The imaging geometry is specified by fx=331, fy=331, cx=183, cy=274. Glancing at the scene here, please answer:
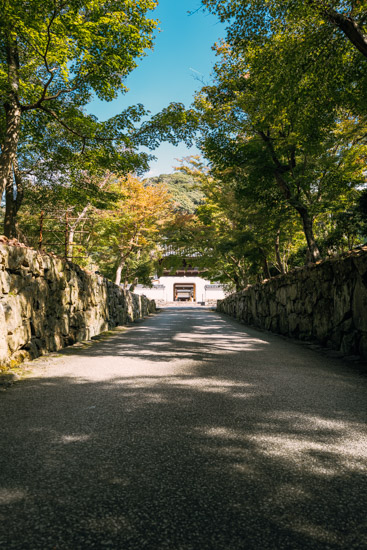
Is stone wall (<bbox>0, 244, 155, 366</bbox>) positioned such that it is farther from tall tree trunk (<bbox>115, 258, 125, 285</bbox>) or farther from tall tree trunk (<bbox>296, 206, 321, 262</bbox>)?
tall tree trunk (<bbox>115, 258, 125, 285</bbox>)

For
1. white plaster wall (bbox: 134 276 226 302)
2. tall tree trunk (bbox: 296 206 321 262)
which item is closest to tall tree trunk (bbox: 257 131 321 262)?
tall tree trunk (bbox: 296 206 321 262)

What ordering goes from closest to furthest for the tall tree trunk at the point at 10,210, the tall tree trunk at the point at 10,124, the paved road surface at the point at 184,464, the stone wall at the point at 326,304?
1. the paved road surface at the point at 184,464
2. the stone wall at the point at 326,304
3. the tall tree trunk at the point at 10,124
4. the tall tree trunk at the point at 10,210

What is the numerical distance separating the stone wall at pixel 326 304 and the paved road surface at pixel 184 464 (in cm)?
168

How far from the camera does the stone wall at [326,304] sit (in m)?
5.08

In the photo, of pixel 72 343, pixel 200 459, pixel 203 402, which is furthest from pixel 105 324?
pixel 200 459

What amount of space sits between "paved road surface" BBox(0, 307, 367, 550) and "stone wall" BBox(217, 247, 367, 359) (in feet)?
5.51

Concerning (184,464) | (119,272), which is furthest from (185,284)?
(184,464)

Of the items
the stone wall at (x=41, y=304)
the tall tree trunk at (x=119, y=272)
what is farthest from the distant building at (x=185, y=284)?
the stone wall at (x=41, y=304)

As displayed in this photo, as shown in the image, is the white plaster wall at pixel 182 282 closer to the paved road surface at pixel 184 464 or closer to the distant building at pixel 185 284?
the distant building at pixel 185 284

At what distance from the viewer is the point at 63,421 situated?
8.55 feet

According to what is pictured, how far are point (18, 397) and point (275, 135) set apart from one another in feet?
30.9

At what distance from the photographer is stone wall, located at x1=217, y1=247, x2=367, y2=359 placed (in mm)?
5078

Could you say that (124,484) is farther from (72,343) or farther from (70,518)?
(72,343)

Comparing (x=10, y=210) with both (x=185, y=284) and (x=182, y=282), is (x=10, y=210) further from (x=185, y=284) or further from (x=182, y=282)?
(x=185, y=284)
